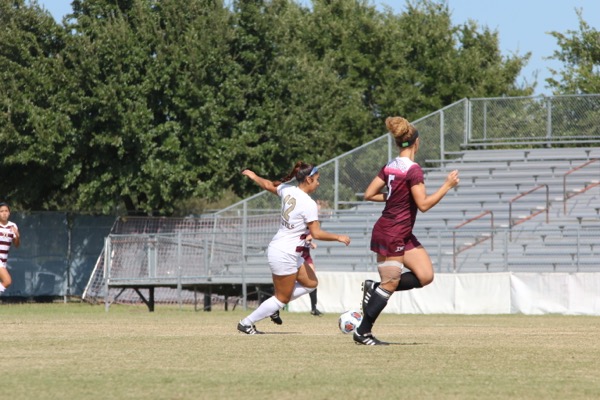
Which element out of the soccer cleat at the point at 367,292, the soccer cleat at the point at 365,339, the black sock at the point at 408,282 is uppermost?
the black sock at the point at 408,282

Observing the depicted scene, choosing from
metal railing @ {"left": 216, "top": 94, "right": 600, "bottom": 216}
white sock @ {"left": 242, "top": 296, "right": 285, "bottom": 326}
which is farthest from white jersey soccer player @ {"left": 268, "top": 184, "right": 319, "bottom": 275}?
metal railing @ {"left": 216, "top": 94, "right": 600, "bottom": 216}

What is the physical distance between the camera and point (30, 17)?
37.4m

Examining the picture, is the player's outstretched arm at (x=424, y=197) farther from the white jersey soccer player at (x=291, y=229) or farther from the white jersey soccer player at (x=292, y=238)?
the white jersey soccer player at (x=291, y=229)

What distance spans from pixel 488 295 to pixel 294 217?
40.9 feet

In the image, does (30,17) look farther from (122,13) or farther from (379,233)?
(379,233)

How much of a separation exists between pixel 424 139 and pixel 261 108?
687 cm

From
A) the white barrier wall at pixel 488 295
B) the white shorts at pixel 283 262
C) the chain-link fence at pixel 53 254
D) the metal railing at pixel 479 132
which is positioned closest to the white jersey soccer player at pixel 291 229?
the white shorts at pixel 283 262

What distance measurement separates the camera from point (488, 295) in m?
25.8

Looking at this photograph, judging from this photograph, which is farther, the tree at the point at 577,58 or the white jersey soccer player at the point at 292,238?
the tree at the point at 577,58

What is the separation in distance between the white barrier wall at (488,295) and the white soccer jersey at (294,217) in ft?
39.2

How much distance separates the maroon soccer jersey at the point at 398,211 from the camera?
39.3 ft

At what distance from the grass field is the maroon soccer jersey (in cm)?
92

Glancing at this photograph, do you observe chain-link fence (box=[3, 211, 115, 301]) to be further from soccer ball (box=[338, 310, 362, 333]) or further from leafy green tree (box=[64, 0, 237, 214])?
soccer ball (box=[338, 310, 362, 333])

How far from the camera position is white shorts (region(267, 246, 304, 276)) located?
46.2 feet
